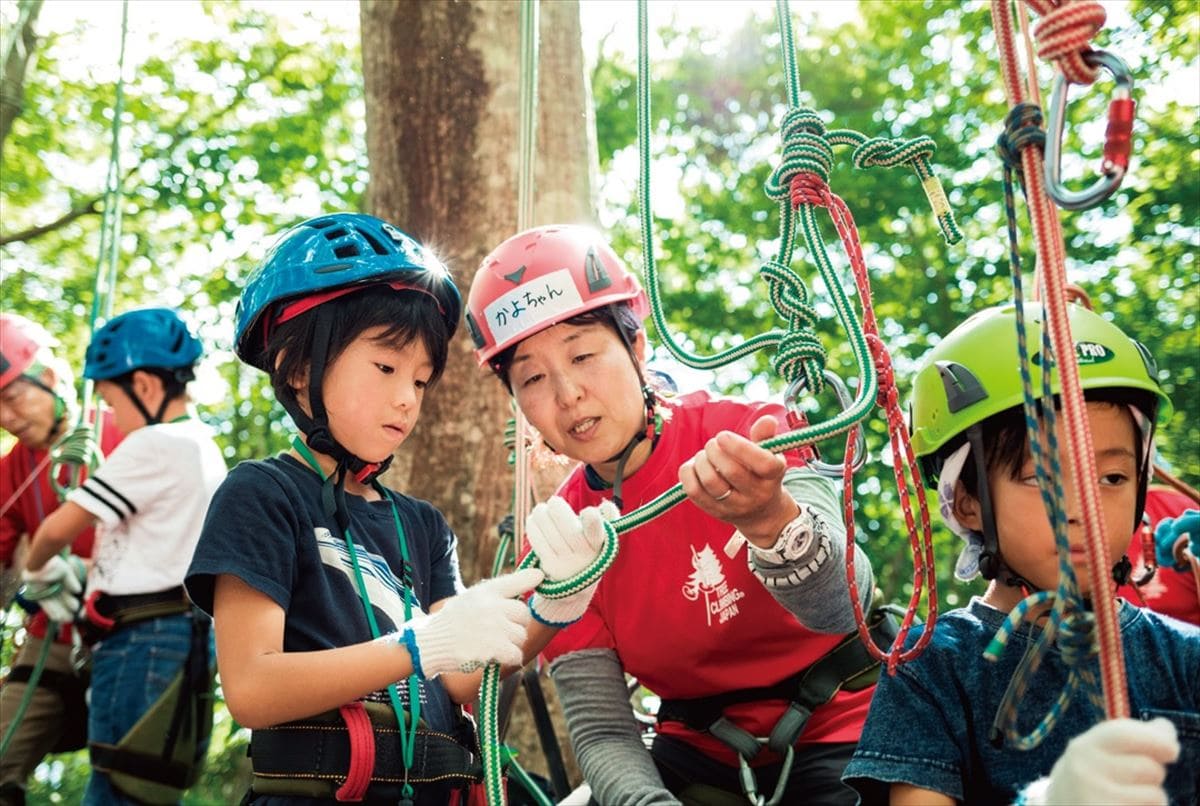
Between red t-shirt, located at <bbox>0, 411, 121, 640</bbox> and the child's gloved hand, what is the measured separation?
4504 mm

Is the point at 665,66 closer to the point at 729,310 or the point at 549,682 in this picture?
the point at 729,310

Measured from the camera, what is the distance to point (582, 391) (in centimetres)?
271

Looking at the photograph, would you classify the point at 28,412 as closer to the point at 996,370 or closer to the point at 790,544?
the point at 790,544

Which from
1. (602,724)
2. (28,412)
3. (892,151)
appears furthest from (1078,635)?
(28,412)

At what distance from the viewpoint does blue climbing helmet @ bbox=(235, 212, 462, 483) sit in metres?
2.37

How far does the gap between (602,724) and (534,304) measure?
111cm

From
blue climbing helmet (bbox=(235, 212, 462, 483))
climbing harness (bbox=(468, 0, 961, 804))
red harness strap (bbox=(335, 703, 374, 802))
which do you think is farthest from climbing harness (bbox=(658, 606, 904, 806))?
blue climbing helmet (bbox=(235, 212, 462, 483))

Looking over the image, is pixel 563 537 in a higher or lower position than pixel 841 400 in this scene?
lower

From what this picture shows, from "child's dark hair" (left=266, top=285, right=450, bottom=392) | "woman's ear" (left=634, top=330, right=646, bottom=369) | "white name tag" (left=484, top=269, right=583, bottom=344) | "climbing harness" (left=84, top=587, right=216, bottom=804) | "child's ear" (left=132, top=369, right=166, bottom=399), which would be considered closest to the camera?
"child's dark hair" (left=266, top=285, right=450, bottom=392)

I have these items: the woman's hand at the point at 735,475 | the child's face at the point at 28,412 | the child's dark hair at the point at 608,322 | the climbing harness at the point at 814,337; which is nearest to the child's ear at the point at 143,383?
the child's face at the point at 28,412

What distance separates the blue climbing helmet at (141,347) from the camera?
4.50m

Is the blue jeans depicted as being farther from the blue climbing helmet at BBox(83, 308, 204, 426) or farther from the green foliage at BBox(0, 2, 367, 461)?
the green foliage at BBox(0, 2, 367, 461)

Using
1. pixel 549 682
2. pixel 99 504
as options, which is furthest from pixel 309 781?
pixel 99 504

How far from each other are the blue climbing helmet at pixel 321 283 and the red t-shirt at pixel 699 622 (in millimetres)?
688
